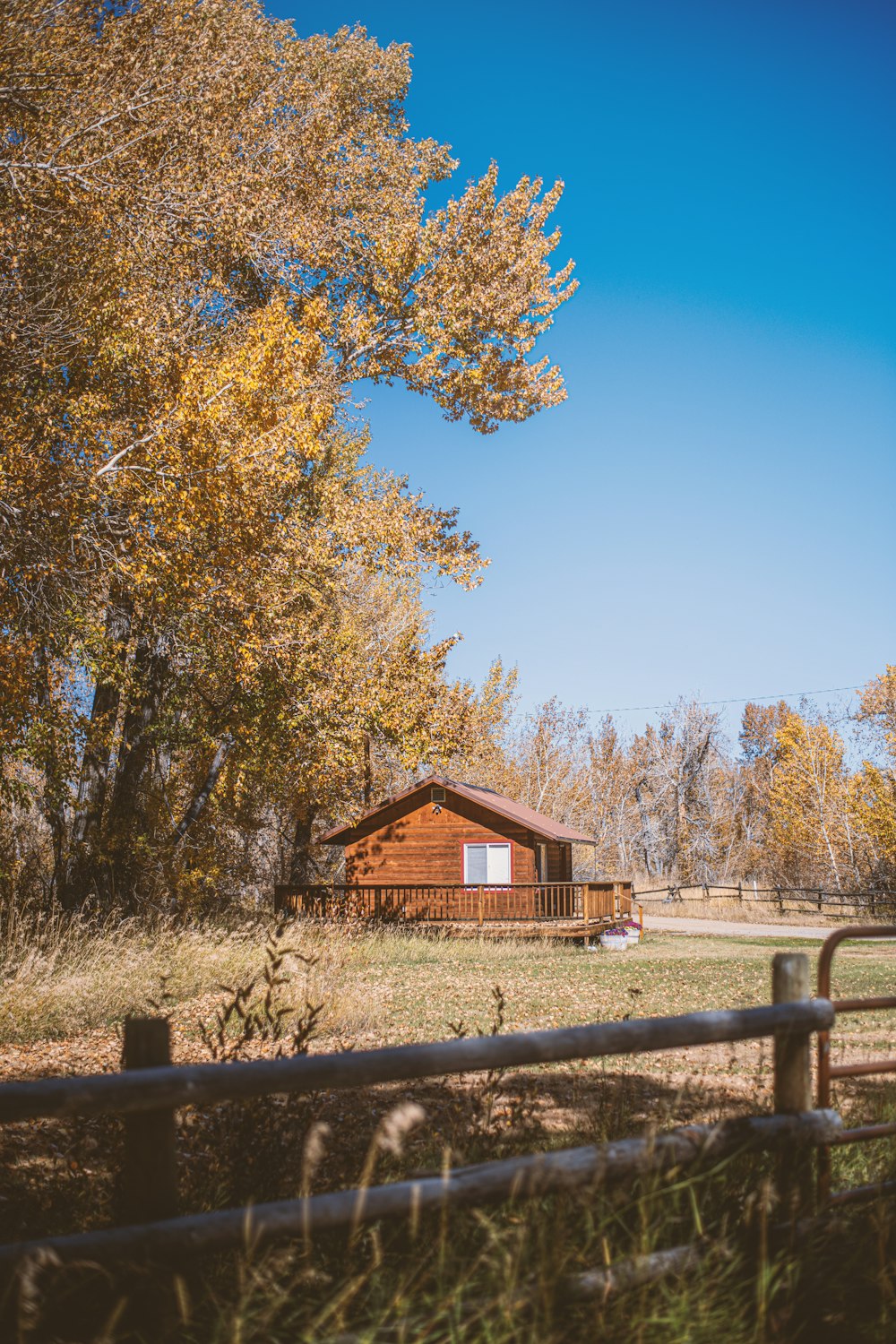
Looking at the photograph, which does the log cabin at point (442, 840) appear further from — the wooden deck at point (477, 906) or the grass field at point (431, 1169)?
the grass field at point (431, 1169)

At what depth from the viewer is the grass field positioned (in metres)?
2.56

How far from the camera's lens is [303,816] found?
87.3 ft

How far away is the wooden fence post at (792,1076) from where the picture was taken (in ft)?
10.8

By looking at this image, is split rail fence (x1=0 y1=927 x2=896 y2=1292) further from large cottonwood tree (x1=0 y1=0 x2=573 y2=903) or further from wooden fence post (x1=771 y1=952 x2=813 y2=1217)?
large cottonwood tree (x1=0 y1=0 x2=573 y2=903)

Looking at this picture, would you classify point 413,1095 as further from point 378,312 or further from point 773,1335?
point 378,312

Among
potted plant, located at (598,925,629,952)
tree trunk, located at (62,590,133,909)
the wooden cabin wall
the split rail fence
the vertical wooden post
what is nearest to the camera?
the split rail fence

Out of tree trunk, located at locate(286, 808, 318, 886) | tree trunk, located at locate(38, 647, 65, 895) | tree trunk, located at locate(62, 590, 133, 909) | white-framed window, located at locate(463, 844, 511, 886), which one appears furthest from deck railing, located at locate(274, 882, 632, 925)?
tree trunk, located at locate(38, 647, 65, 895)

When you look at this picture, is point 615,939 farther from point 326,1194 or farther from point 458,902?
point 326,1194

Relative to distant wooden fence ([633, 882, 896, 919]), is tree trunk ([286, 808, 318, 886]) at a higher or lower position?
higher

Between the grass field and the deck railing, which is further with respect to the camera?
the deck railing

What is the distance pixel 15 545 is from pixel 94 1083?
9476mm

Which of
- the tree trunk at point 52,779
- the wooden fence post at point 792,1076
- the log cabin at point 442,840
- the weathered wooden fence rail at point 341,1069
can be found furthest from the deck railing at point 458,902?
the weathered wooden fence rail at point 341,1069

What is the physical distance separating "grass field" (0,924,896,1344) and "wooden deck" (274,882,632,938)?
1173cm

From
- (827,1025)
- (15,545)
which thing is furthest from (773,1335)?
(15,545)
